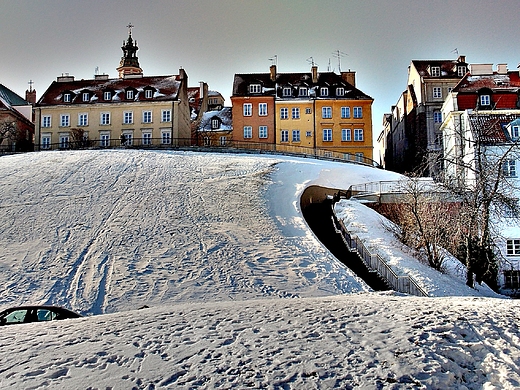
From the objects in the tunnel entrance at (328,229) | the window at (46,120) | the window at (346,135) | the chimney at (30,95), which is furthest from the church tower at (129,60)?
the tunnel entrance at (328,229)

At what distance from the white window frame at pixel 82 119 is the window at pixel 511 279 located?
4807 centimetres

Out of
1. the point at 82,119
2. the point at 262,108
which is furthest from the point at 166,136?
the point at 262,108

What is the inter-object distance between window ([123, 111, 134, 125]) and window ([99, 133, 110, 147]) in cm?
257

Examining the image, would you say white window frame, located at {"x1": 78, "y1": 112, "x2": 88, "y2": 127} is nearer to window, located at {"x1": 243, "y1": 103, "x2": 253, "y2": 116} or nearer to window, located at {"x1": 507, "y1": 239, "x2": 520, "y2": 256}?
window, located at {"x1": 243, "y1": 103, "x2": 253, "y2": 116}

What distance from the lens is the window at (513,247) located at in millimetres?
37094

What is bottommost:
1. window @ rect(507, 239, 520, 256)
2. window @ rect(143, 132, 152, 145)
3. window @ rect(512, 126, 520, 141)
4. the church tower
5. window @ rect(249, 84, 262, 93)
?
window @ rect(507, 239, 520, 256)

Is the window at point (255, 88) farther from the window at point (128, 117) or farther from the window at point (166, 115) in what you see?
the window at point (128, 117)

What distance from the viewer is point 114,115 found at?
62.2m

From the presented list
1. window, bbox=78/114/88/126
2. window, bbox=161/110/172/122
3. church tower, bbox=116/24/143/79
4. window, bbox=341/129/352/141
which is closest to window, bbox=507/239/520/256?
window, bbox=341/129/352/141

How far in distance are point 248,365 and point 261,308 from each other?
4.23m

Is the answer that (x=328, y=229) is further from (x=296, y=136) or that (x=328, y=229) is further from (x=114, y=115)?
(x=114, y=115)

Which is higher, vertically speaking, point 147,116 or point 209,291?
point 147,116

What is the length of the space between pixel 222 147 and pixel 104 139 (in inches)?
614

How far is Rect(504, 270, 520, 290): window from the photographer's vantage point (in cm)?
3360
